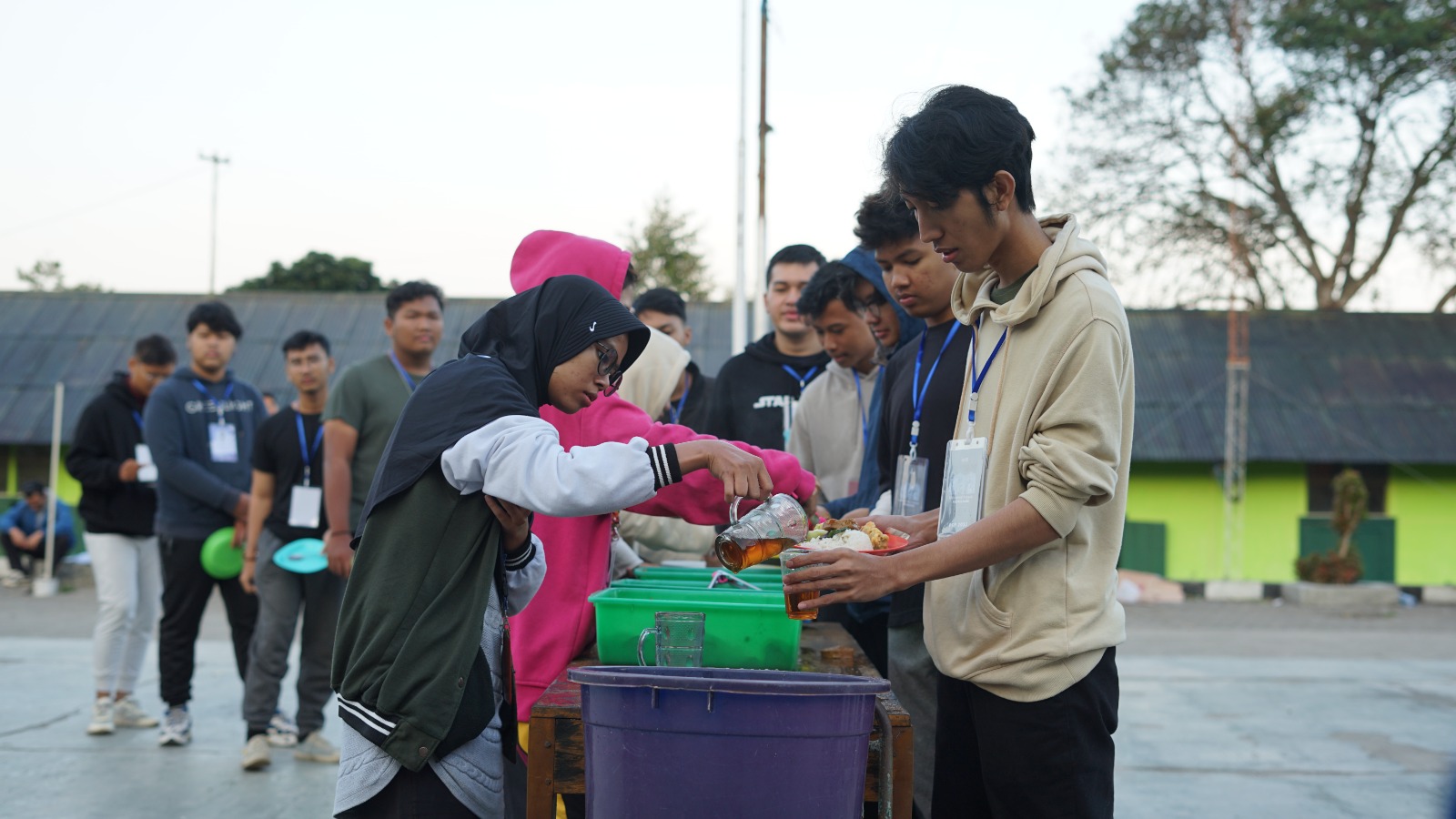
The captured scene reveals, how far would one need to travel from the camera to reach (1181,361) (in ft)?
59.9

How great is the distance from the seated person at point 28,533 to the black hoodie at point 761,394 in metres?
12.3

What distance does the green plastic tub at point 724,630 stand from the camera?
245 centimetres

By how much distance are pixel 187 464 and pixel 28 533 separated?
410 inches

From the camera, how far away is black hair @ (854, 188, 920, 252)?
10.4 ft

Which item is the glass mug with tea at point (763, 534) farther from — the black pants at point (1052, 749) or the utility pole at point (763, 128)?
the utility pole at point (763, 128)

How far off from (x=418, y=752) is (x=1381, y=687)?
775cm

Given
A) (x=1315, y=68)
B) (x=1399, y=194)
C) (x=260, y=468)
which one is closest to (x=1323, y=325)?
(x=1399, y=194)

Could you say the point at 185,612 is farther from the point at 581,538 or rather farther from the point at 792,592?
the point at 792,592

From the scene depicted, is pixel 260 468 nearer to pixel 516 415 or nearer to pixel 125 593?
pixel 125 593

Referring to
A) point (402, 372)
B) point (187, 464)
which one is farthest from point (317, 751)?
point (402, 372)

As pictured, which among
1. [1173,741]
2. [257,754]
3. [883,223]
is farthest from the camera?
[1173,741]

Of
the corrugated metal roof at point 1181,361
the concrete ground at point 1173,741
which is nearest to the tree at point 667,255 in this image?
the corrugated metal roof at point 1181,361

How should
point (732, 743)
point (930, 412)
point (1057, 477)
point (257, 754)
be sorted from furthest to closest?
point (257, 754) → point (930, 412) → point (1057, 477) → point (732, 743)

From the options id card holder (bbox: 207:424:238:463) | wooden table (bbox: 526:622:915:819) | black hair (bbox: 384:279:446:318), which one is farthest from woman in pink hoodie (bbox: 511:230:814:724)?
id card holder (bbox: 207:424:238:463)
